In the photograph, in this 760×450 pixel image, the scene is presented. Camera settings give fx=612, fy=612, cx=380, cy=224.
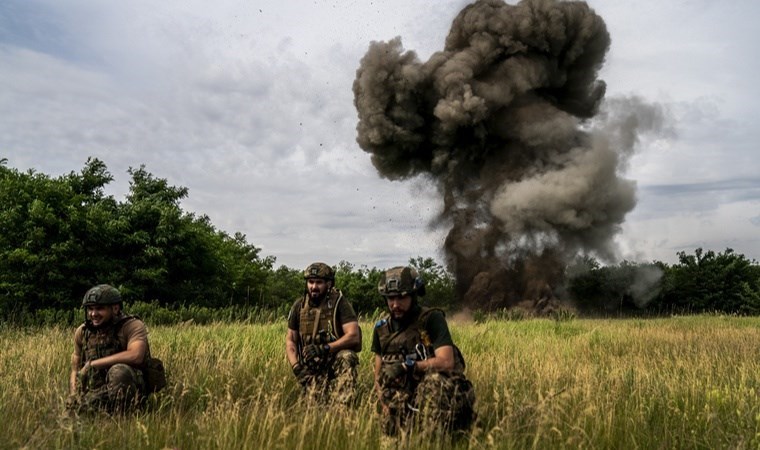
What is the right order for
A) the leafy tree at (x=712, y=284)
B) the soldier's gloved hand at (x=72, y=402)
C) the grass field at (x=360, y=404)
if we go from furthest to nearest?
the leafy tree at (x=712, y=284), the soldier's gloved hand at (x=72, y=402), the grass field at (x=360, y=404)

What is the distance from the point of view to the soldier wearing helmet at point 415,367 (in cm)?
462

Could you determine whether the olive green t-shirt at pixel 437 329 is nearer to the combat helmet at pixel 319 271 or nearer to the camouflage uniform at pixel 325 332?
the camouflage uniform at pixel 325 332

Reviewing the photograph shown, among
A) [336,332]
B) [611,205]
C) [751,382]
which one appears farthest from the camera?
[611,205]

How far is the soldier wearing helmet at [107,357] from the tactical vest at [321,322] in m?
1.56

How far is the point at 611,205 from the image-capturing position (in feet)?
115

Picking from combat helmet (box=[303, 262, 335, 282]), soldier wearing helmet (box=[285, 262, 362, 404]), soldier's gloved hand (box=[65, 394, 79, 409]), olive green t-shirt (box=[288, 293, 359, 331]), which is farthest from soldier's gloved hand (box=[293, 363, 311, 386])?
soldier's gloved hand (box=[65, 394, 79, 409])

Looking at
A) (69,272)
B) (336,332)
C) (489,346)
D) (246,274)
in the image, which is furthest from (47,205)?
(336,332)

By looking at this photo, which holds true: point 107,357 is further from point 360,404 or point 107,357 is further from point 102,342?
point 360,404

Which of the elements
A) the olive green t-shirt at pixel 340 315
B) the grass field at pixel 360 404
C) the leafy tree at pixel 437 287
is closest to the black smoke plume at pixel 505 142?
the leafy tree at pixel 437 287

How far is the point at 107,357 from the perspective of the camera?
5.57 m

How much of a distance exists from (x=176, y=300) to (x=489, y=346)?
24.2 meters

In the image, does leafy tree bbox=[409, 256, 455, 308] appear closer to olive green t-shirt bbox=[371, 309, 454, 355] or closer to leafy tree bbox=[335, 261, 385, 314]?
leafy tree bbox=[335, 261, 385, 314]

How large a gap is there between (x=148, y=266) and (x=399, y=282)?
1075 inches

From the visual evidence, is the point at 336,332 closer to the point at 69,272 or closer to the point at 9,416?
the point at 9,416
